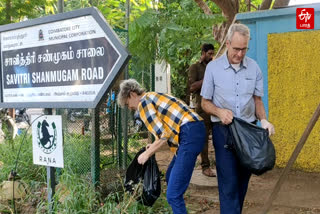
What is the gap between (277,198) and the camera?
584 centimetres

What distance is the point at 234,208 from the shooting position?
3.90 meters

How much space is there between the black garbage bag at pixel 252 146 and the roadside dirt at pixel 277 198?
5.83 feet

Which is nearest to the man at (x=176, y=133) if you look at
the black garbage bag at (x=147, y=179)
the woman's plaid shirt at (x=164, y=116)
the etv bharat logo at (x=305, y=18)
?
the woman's plaid shirt at (x=164, y=116)

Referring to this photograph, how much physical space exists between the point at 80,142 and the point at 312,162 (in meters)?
3.64

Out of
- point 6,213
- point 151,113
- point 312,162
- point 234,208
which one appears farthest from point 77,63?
point 312,162

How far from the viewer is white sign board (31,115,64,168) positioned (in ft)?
12.2

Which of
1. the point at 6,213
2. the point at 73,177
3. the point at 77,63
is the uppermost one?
the point at 77,63

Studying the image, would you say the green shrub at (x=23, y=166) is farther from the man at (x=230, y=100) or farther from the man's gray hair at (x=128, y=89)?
the man at (x=230, y=100)

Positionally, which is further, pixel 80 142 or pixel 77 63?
pixel 80 142

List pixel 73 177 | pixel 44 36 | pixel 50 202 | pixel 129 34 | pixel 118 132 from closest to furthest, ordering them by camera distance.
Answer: pixel 44 36
pixel 50 202
pixel 73 177
pixel 129 34
pixel 118 132

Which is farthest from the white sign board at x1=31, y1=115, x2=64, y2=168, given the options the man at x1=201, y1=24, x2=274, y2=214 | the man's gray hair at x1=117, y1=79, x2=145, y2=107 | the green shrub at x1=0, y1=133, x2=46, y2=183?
the green shrub at x1=0, y1=133, x2=46, y2=183

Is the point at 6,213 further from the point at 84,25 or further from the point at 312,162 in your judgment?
the point at 312,162

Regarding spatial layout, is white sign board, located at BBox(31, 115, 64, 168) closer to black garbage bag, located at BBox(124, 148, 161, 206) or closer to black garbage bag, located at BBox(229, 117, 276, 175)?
black garbage bag, located at BBox(124, 148, 161, 206)

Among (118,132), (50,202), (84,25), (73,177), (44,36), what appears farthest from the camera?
(118,132)
